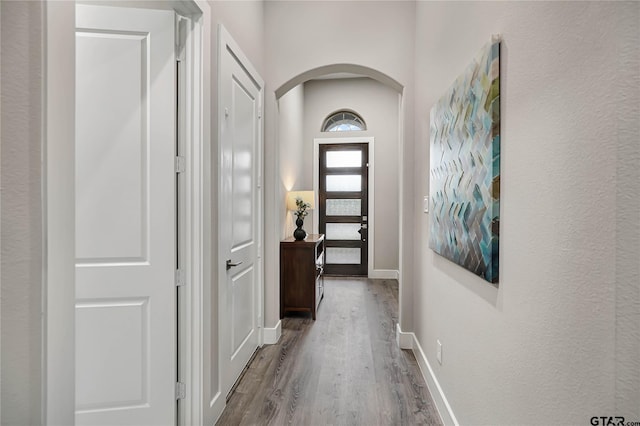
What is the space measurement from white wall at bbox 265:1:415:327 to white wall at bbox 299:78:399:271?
305 centimetres

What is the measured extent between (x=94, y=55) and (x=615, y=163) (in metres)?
2.11

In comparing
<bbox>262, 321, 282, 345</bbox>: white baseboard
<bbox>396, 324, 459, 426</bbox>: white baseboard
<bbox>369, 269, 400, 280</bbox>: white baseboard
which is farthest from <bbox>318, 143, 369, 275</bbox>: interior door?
<bbox>262, 321, 282, 345</bbox>: white baseboard

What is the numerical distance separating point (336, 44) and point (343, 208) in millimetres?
3504

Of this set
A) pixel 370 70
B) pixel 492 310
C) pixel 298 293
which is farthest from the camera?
pixel 298 293

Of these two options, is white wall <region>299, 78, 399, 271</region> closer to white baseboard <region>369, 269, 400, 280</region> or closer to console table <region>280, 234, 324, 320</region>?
white baseboard <region>369, 269, 400, 280</region>

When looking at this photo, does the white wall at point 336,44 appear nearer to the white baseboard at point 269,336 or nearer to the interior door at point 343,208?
the white baseboard at point 269,336

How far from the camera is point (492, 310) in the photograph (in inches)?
52.2

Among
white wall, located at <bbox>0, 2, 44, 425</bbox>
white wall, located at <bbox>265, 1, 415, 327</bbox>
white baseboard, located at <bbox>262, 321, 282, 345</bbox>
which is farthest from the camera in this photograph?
white baseboard, located at <bbox>262, 321, 282, 345</bbox>

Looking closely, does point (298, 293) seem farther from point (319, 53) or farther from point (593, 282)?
point (593, 282)

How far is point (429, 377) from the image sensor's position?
2301mm

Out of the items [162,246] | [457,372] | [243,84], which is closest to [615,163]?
[457,372]

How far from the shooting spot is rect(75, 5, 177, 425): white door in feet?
5.41

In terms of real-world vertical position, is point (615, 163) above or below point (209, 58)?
below

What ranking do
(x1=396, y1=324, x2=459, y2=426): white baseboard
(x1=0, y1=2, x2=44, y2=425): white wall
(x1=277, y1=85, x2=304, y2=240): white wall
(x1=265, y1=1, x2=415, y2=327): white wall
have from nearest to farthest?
(x1=0, y1=2, x2=44, y2=425): white wall, (x1=396, y1=324, x2=459, y2=426): white baseboard, (x1=265, y1=1, x2=415, y2=327): white wall, (x1=277, y1=85, x2=304, y2=240): white wall
